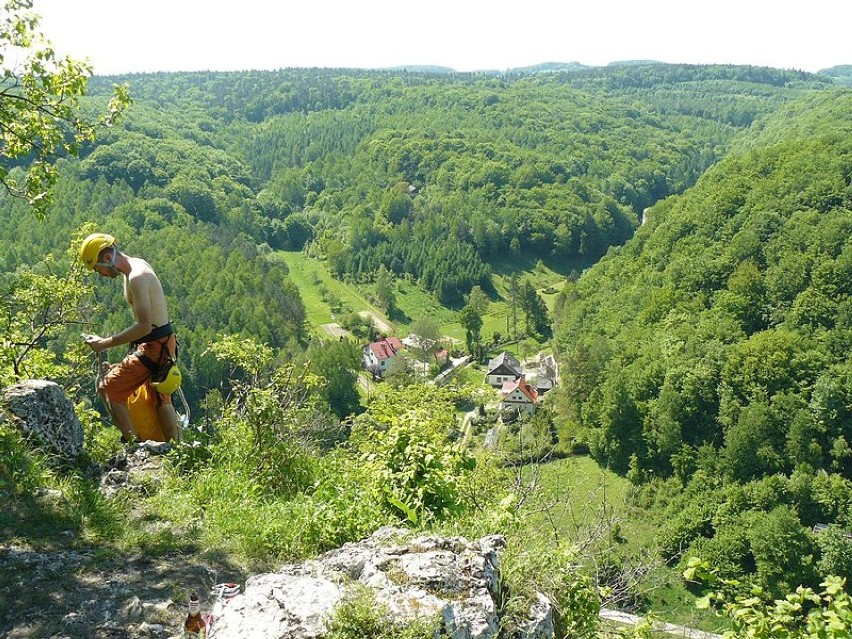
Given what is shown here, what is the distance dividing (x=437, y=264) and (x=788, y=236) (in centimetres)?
5907

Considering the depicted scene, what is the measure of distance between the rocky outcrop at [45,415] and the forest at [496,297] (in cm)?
48

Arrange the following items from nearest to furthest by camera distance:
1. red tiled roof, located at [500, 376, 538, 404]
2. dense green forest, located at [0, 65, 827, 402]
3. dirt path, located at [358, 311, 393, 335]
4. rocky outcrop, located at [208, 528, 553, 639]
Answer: rocky outcrop, located at [208, 528, 553, 639] < red tiled roof, located at [500, 376, 538, 404] < dense green forest, located at [0, 65, 827, 402] < dirt path, located at [358, 311, 393, 335]

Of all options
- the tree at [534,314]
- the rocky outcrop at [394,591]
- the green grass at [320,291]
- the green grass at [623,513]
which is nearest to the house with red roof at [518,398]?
the green grass at [623,513]

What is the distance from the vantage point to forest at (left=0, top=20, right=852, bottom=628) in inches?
292

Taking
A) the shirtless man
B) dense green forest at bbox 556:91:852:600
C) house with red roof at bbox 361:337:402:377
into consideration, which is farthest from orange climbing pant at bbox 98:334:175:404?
house with red roof at bbox 361:337:402:377

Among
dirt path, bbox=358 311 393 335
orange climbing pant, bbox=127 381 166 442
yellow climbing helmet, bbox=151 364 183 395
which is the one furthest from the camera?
dirt path, bbox=358 311 393 335

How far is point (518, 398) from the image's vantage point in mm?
56344

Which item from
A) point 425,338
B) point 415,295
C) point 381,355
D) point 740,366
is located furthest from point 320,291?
point 740,366

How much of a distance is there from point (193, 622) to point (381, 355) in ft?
223

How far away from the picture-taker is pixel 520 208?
429 feet

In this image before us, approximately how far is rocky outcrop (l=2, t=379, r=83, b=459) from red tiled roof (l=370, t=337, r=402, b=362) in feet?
211

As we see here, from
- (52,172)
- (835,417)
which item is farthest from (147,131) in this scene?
(52,172)

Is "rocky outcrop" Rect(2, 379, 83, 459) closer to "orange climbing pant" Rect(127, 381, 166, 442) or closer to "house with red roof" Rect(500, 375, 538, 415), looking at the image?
"orange climbing pant" Rect(127, 381, 166, 442)

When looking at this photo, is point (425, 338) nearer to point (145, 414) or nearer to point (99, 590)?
point (145, 414)
